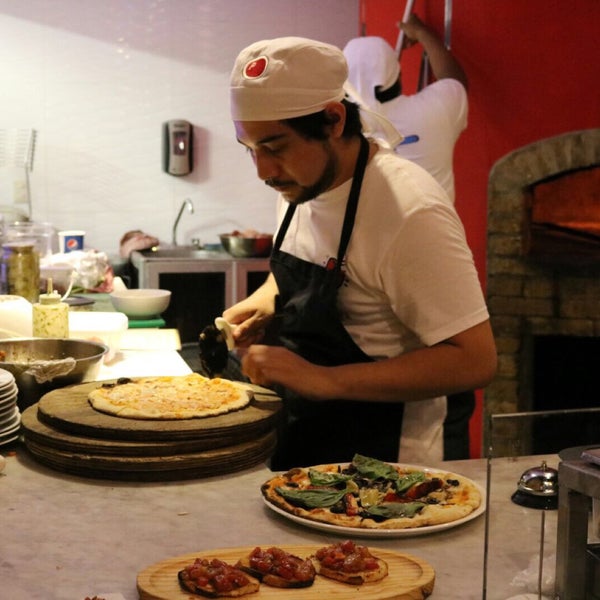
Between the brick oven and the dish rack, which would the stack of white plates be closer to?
the brick oven

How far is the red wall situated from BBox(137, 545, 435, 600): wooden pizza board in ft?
13.0

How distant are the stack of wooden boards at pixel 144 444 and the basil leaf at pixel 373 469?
30 cm

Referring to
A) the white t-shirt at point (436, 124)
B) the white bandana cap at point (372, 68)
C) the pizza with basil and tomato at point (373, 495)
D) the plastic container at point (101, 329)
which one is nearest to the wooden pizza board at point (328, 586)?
the pizza with basil and tomato at point (373, 495)

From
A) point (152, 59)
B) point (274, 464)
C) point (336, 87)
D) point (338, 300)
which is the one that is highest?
point (152, 59)

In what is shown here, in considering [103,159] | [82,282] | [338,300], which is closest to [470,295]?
[338,300]

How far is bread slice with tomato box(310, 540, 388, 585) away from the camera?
4.78 feet

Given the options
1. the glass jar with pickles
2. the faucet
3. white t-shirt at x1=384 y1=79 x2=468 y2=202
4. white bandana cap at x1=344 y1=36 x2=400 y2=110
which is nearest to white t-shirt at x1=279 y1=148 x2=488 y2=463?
the glass jar with pickles

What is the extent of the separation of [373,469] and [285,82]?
951 millimetres

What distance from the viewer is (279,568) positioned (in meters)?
1.46

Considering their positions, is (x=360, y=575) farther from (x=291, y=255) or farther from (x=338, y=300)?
(x=291, y=255)

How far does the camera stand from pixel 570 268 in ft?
16.8

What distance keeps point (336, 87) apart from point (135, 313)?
1.85 m

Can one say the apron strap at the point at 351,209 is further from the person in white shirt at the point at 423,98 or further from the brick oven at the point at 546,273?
the brick oven at the point at 546,273

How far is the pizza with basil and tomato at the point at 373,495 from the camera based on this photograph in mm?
1715
